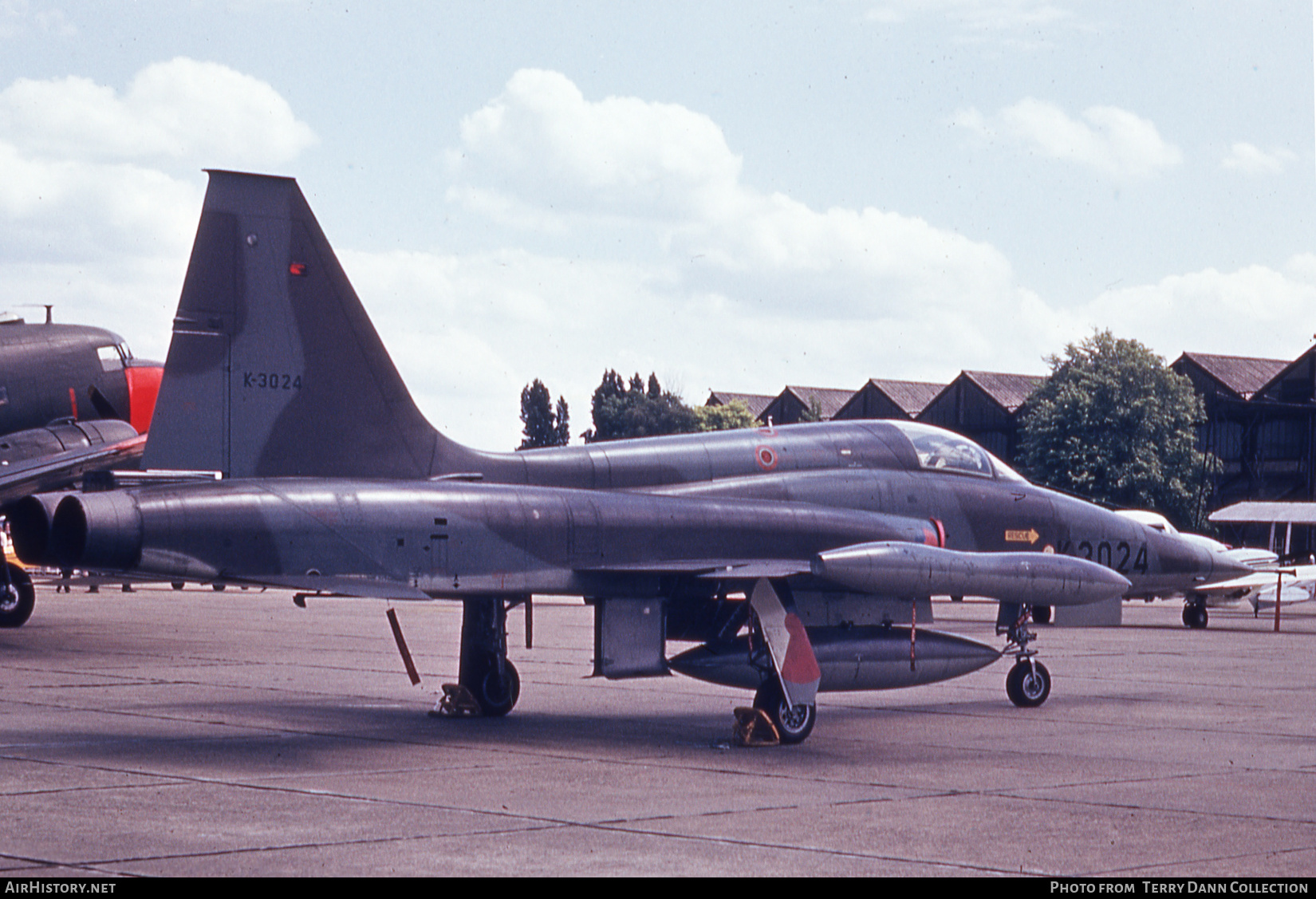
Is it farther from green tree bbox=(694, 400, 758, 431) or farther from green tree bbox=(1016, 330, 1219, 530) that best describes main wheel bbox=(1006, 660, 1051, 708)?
green tree bbox=(694, 400, 758, 431)

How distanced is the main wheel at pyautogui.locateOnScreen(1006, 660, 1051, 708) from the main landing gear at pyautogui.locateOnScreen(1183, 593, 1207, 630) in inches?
766

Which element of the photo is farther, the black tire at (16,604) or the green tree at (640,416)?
the green tree at (640,416)

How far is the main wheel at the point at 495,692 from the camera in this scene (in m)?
14.6

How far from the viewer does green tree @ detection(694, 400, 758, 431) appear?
10512cm

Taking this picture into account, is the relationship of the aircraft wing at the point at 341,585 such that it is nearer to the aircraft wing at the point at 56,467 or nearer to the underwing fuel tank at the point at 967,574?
the underwing fuel tank at the point at 967,574

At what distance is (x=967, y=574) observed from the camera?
13.5 metres

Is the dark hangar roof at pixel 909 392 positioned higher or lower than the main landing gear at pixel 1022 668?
higher

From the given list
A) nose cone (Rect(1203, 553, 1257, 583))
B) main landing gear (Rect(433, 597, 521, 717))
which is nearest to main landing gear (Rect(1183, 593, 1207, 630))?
nose cone (Rect(1203, 553, 1257, 583))

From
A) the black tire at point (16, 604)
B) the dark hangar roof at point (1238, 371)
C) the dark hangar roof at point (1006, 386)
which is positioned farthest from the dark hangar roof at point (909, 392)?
the black tire at point (16, 604)

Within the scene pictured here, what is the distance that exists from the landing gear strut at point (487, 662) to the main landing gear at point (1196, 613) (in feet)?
78.5

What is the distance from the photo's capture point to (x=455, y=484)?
1285cm

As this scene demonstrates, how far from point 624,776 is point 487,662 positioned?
4.00 m

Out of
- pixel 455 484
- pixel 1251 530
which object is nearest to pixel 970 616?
pixel 455 484
